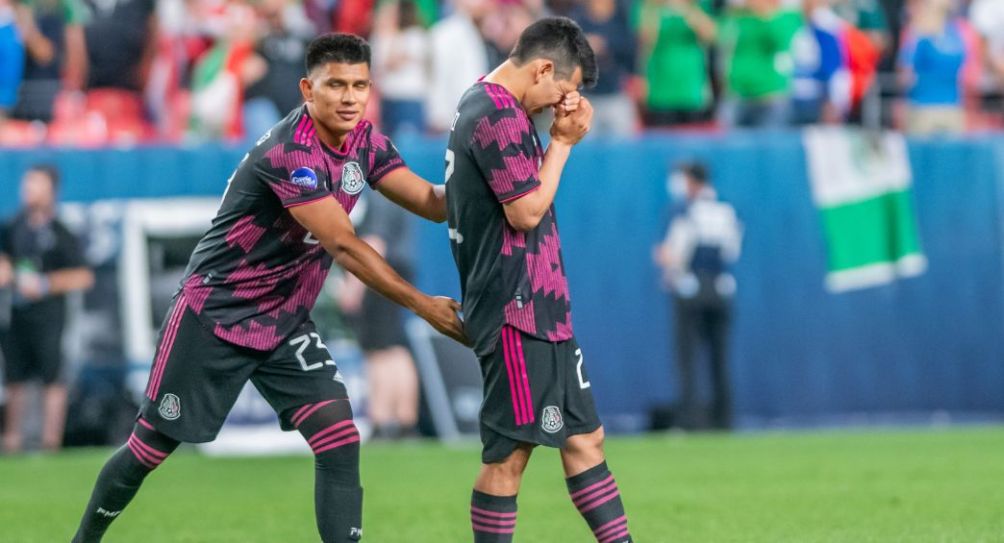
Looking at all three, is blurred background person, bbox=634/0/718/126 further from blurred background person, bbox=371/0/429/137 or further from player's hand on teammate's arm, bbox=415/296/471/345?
player's hand on teammate's arm, bbox=415/296/471/345

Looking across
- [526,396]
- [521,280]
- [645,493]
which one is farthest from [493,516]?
[645,493]

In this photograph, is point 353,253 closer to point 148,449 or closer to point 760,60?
point 148,449

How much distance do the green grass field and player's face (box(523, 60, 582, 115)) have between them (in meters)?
2.83

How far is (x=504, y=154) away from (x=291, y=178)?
3.08ft

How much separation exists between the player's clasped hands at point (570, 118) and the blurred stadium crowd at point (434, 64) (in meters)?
9.05

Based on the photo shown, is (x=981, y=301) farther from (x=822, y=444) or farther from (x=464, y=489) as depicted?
(x=464, y=489)

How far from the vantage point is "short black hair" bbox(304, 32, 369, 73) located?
629cm

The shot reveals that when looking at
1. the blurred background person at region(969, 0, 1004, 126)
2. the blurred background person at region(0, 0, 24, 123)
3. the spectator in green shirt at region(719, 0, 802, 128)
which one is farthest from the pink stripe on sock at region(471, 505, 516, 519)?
the blurred background person at region(969, 0, 1004, 126)

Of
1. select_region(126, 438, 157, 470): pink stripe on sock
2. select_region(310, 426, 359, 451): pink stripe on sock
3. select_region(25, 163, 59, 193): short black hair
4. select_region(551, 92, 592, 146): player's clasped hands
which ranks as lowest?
select_region(126, 438, 157, 470): pink stripe on sock

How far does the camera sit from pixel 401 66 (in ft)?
49.7

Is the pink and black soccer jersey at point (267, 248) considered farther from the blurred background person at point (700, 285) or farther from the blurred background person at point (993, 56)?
the blurred background person at point (993, 56)

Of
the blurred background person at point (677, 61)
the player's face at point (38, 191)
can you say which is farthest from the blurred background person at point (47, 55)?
the blurred background person at point (677, 61)

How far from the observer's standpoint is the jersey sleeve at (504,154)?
5.97 metres

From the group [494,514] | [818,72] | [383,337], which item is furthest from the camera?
[818,72]
